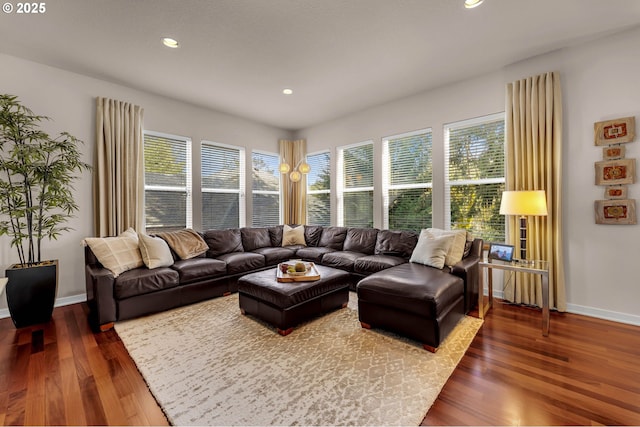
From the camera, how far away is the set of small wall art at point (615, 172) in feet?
8.55

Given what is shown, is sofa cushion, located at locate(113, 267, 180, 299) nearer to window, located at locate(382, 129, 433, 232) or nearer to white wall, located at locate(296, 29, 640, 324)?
window, located at locate(382, 129, 433, 232)

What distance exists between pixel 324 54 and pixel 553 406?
3494mm

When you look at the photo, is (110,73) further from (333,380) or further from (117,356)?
(333,380)

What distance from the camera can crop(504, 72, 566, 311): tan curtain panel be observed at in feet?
9.59

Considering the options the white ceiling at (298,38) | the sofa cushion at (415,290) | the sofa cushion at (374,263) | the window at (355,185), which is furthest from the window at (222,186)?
the sofa cushion at (415,290)

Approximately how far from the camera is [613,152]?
2684mm

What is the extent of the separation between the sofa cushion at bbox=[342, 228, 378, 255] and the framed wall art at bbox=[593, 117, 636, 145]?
8.97 ft

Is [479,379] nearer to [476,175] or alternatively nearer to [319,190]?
[476,175]

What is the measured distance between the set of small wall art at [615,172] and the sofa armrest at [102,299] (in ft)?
16.7

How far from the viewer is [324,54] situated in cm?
293

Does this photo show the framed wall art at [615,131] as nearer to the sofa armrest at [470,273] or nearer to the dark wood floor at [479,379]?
the sofa armrest at [470,273]

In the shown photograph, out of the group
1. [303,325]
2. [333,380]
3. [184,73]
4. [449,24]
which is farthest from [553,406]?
[184,73]

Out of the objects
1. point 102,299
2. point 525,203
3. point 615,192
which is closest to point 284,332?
point 102,299

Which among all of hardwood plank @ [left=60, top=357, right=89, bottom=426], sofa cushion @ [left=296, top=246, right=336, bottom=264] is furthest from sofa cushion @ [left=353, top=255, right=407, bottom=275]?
hardwood plank @ [left=60, top=357, right=89, bottom=426]
